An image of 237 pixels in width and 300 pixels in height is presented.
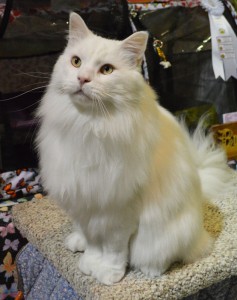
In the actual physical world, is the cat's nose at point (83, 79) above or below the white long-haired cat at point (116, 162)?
above

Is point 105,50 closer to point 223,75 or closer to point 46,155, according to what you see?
point 46,155

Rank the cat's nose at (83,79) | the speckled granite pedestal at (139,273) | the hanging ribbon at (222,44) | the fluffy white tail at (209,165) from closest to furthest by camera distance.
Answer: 1. the cat's nose at (83,79)
2. the speckled granite pedestal at (139,273)
3. the fluffy white tail at (209,165)
4. the hanging ribbon at (222,44)

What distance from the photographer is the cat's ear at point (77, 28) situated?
0.72 m

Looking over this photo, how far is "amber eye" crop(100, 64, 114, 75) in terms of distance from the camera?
68 cm

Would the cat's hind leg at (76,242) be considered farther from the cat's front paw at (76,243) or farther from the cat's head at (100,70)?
the cat's head at (100,70)

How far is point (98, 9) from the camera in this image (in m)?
1.39

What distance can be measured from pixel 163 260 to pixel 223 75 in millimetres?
902

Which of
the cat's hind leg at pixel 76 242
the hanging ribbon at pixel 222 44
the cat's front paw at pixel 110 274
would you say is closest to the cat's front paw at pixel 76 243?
the cat's hind leg at pixel 76 242

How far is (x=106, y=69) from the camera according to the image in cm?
69

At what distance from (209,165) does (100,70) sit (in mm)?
533

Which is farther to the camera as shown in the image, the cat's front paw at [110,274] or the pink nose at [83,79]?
the cat's front paw at [110,274]

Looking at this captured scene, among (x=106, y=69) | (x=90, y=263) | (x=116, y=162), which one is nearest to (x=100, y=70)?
(x=106, y=69)

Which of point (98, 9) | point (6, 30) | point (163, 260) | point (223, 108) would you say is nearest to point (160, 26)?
point (98, 9)

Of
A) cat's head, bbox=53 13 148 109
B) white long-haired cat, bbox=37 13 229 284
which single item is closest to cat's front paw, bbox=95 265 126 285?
white long-haired cat, bbox=37 13 229 284
